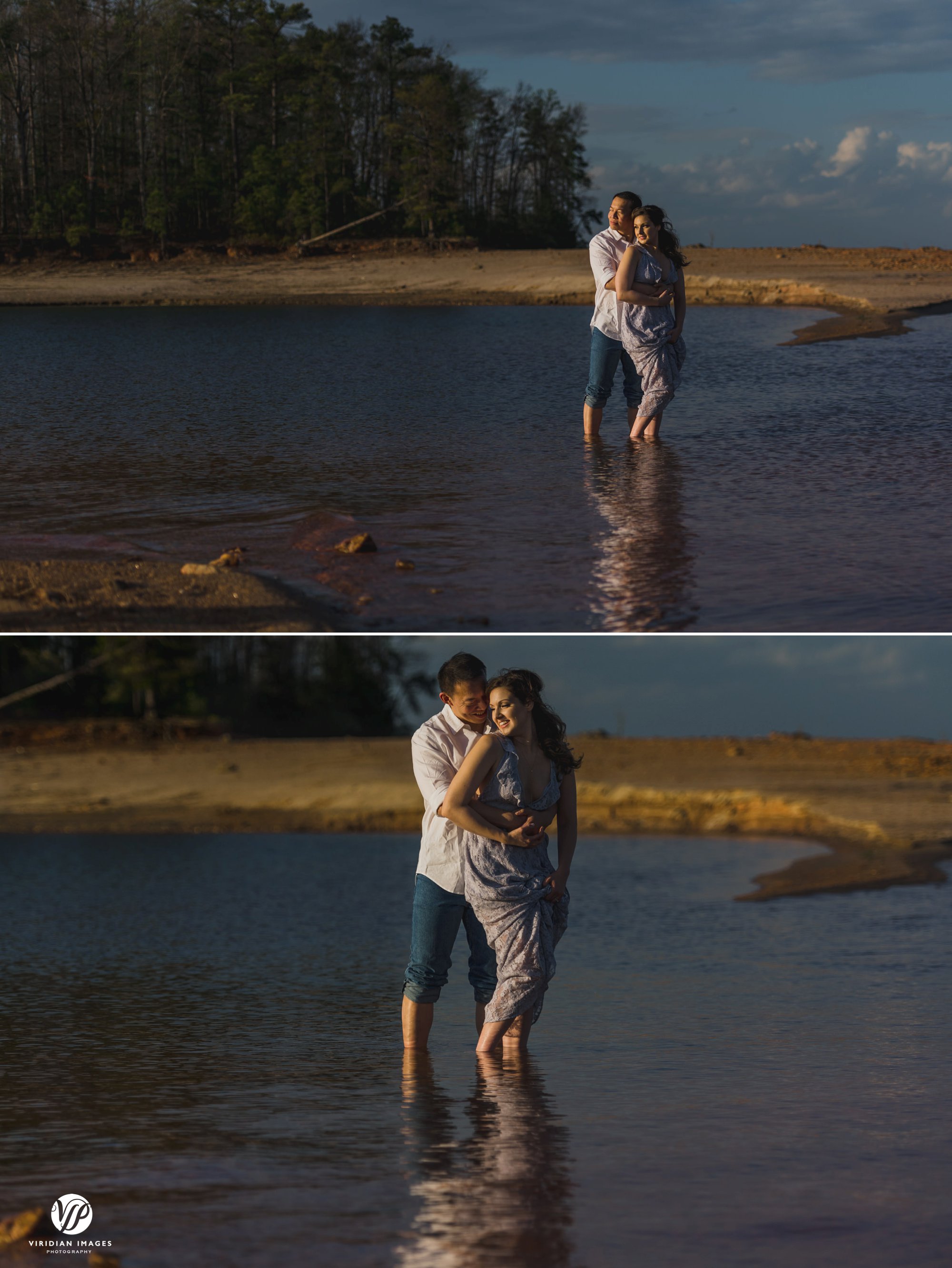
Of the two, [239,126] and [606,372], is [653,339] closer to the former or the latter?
[606,372]

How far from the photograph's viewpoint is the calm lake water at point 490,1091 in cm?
386

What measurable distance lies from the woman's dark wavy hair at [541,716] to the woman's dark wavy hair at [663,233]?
516 centimetres

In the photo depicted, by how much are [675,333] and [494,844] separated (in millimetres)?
5783

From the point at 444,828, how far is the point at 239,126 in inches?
2159

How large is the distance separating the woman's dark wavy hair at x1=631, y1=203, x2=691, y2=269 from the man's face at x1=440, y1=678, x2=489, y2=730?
5.18 metres

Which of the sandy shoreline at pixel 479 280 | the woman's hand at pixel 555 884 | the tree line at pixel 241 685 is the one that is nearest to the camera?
the woman's hand at pixel 555 884

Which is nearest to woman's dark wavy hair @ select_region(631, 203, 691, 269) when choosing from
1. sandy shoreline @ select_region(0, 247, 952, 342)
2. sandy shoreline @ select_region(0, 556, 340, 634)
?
sandy shoreline @ select_region(0, 556, 340, 634)

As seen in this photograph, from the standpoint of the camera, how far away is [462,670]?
17.5ft

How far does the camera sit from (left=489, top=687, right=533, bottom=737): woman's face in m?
5.23

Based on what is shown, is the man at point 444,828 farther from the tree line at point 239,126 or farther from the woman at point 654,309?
the tree line at point 239,126

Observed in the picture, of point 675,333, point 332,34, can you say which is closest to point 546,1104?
point 675,333

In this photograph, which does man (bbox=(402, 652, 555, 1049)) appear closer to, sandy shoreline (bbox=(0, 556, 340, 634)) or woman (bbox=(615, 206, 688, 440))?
sandy shoreline (bbox=(0, 556, 340, 634))
